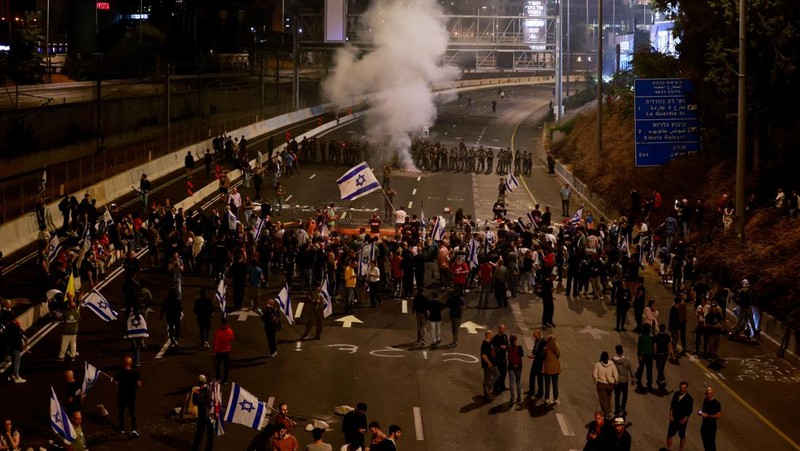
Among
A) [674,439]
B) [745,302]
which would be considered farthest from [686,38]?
[674,439]

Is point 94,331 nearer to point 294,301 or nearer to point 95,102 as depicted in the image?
point 294,301

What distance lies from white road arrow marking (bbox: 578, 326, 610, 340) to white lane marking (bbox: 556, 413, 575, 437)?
21.1 ft

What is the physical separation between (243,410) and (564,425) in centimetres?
638

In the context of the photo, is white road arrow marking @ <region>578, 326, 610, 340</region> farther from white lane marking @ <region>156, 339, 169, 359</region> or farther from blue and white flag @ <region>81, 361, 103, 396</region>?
blue and white flag @ <region>81, 361, 103, 396</region>

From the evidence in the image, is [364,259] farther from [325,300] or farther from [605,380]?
[605,380]

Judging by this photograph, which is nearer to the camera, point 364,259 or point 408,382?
point 408,382

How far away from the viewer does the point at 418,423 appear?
2047cm

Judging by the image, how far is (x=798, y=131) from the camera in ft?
129

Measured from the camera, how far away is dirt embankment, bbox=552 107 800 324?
29.1 m

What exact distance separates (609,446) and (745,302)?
466 inches

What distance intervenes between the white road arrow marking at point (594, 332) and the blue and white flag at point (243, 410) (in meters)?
12.1

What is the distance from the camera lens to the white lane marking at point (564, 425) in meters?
20.2

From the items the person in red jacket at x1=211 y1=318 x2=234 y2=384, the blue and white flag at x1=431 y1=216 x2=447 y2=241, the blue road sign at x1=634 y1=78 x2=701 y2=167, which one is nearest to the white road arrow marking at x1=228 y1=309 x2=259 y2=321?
the person in red jacket at x1=211 y1=318 x2=234 y2=384

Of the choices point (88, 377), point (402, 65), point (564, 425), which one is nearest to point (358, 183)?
point (564, 425)
